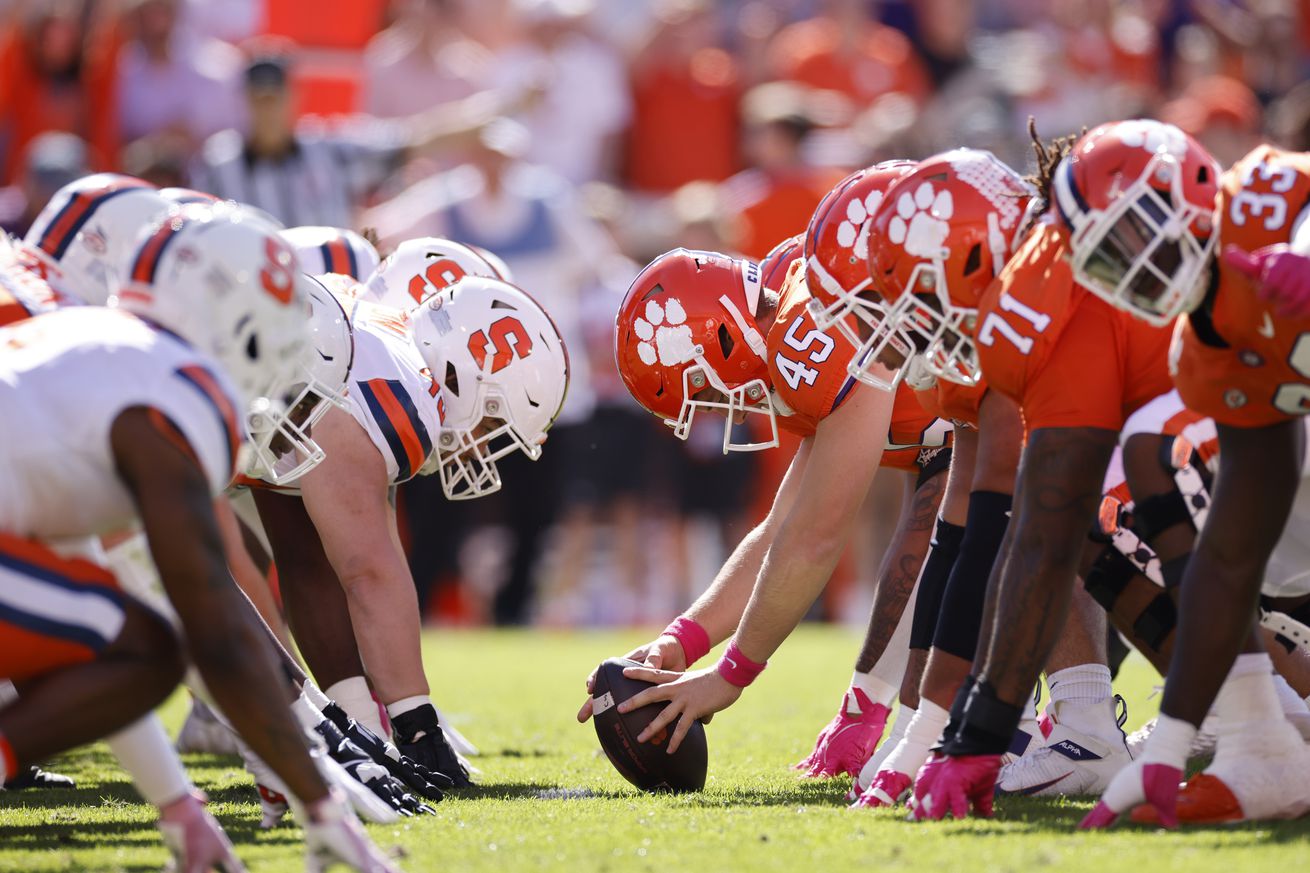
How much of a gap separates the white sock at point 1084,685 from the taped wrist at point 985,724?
106 cm

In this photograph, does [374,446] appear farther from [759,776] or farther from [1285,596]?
[1285,596]

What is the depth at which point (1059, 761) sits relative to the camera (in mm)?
5457

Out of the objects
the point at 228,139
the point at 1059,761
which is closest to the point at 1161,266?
the point at 1059,761

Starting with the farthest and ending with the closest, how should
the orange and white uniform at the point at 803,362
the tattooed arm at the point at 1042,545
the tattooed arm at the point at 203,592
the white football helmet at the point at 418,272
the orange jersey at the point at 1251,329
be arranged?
the white football helmet at the point at 418,272, the orange and white uniform at the point at 803,362, the tattooed arm at the point at 1042,545, the orange jersey at the point at 1251,329, the tattooed arm at the point at 203,592

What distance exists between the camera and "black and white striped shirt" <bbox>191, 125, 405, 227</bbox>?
993cm

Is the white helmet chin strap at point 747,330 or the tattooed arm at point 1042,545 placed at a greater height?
the white helmet chin strap at point 747,330

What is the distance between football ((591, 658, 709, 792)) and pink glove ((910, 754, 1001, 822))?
3.27 ft

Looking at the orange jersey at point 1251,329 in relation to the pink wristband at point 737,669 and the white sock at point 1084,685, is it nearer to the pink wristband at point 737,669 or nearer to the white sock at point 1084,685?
the white sock at point 1084,685

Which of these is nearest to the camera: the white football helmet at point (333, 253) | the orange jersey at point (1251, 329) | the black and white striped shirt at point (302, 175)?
the orange jersey at point (1251, 329)

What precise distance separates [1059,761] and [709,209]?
24.2 feet

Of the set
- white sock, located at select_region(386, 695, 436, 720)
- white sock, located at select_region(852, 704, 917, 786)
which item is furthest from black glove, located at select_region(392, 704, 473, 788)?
white sock, located at select_region(852, 704, 917, 786)

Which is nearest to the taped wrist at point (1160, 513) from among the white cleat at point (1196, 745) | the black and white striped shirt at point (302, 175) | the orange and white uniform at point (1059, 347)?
the orange and white uniform at point (1059, 347)

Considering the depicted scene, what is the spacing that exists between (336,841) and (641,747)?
1802mm

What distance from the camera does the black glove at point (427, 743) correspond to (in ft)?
18.8
